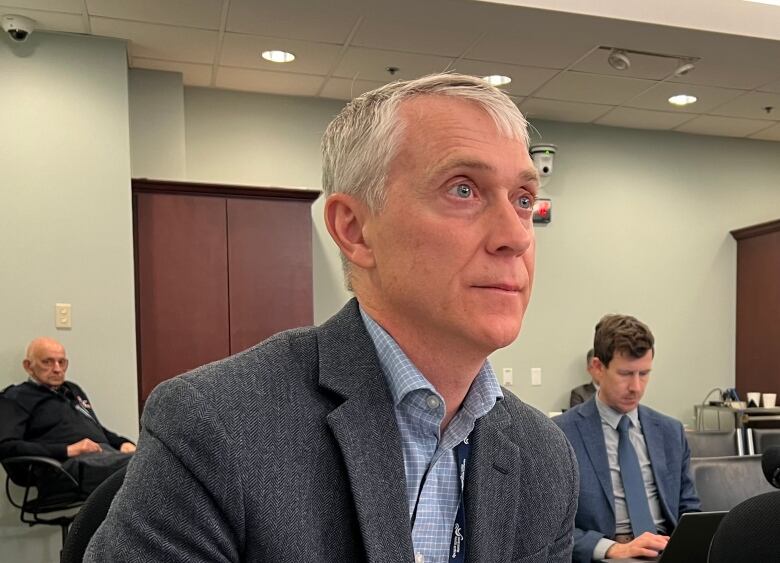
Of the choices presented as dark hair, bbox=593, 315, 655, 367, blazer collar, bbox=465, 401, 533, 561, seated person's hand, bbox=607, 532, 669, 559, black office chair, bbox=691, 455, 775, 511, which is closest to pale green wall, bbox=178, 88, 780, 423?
dark hair, bbox=593, 315, 655, 367


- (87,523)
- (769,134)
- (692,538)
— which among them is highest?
(769,134)

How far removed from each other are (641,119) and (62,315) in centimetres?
455

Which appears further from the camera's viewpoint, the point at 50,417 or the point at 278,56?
the point at 278,56

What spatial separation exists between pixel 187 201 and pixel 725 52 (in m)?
3.47

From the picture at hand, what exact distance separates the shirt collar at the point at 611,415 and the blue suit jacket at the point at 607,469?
18 millimetres

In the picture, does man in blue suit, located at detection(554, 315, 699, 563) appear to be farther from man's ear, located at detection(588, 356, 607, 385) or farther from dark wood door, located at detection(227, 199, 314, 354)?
dark wood door, located at detection(227, 199, 314, 354)

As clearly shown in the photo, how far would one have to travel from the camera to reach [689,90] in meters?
4.87

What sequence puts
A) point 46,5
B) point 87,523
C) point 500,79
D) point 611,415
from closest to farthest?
point 87,523
point 611,415
point 46,5
point 500,79

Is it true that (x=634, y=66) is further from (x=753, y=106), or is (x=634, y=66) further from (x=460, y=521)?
(x=460, y=521)

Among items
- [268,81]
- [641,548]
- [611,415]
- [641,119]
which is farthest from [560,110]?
[641,548]

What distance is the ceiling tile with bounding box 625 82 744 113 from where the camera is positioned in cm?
482

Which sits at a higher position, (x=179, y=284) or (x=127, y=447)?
(x=179, y=284)

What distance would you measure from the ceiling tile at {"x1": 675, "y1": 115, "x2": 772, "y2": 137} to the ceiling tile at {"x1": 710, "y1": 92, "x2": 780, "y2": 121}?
0.39ft

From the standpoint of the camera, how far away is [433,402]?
2.83 feet
